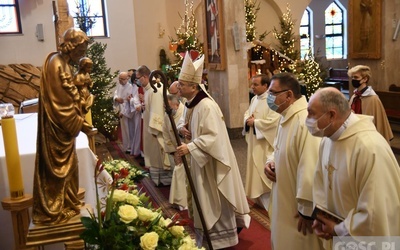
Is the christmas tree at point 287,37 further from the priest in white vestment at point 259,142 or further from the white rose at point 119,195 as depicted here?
the white rose at point 119,195

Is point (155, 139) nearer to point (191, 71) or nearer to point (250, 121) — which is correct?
point (250, 121)

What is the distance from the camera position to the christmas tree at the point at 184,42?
1381 cm

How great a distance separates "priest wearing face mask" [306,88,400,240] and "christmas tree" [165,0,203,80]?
11.0 meters

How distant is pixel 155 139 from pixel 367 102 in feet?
11.2

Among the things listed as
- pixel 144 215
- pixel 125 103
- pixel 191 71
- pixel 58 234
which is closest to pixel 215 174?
pixel 191 71

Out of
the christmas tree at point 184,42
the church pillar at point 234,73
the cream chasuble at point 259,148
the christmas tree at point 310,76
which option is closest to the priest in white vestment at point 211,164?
the cream chasuble at point 259,148

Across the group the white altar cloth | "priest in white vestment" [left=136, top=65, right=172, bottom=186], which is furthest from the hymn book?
"priest in white vestment" [left=136, top=65, right=172, bottom=186]

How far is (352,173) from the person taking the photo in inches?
90.8

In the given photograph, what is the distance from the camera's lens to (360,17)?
1170 cm

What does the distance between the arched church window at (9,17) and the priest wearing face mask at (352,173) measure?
1081 centimetres

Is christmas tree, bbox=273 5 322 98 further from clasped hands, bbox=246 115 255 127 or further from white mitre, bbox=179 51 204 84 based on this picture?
white mitre, bbox=179 51 204 84

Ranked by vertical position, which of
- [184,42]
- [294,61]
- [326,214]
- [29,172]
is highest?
[184,42]

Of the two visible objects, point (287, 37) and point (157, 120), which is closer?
point (157, 120)

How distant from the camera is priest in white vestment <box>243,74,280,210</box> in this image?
537cm
